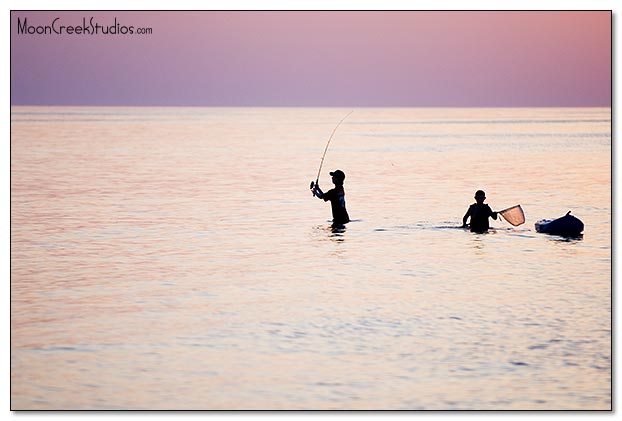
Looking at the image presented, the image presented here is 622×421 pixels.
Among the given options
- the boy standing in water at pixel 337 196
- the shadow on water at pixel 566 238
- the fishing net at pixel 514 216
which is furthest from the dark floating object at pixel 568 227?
the boy standing in water at pixel 337 196

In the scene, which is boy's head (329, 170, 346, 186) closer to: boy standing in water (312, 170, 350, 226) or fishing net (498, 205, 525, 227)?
boy standing in water (312, 170, 350, 226)

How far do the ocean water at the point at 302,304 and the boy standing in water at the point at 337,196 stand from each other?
28cm

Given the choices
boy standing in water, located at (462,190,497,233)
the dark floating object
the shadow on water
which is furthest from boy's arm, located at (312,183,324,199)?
the dark floating object

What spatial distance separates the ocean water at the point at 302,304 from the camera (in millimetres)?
7844

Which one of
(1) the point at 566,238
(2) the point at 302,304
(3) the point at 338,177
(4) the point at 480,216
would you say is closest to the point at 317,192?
(3) the point at 338,177

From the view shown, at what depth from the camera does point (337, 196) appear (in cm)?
1528

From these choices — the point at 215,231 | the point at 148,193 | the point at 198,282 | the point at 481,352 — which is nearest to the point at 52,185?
the point at 148,193

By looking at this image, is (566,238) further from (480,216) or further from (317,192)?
(317,192)

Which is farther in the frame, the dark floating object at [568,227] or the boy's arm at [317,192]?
the dark floating object at [568,227]

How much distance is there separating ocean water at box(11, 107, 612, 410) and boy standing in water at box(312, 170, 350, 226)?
279 mm

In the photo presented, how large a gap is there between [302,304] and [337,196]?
5024 millimetres

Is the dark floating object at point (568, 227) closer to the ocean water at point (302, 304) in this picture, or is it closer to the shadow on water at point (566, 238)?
the shadow on water at point (566, 238)

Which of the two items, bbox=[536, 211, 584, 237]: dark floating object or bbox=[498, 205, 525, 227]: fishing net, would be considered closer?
bbox=[536, 211, 584, 237]: dark floating object

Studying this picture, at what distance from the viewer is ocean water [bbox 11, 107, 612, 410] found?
7844 mm
